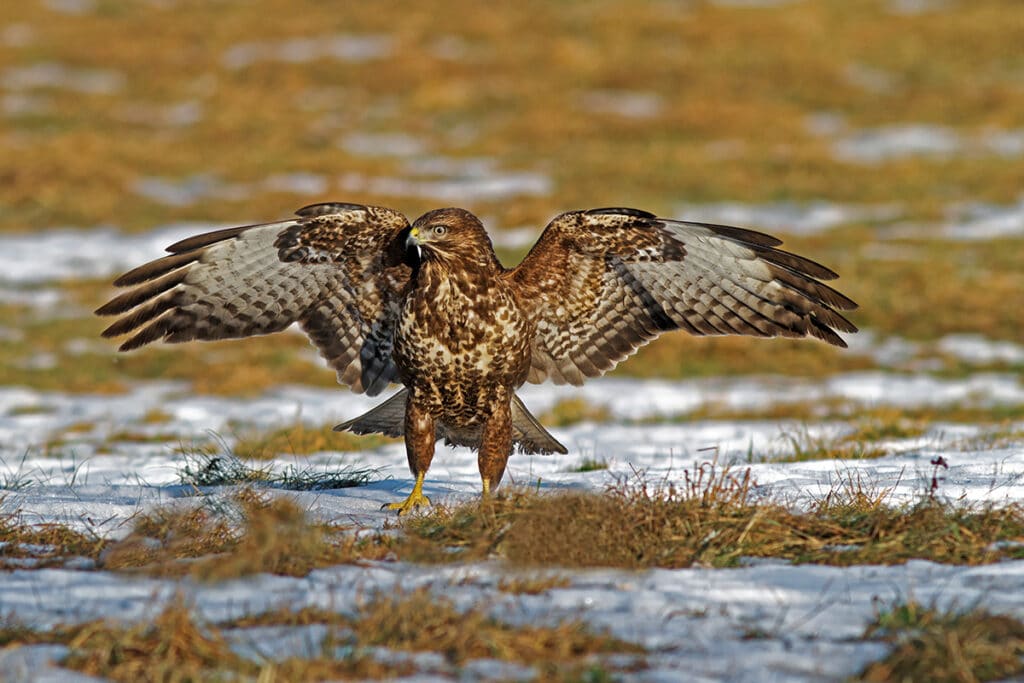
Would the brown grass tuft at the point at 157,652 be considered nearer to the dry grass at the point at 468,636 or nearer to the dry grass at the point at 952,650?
the dry grass at the point at 468,636

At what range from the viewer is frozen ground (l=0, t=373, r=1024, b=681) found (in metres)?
4.54

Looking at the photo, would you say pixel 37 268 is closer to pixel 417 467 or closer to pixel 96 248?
pixel 96 248

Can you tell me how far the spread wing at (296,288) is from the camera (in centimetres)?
755

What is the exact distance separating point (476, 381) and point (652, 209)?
17.9 meters

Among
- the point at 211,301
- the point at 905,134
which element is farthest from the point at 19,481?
the point at 905,134

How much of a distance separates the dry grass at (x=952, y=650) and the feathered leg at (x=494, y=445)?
10.4 feet

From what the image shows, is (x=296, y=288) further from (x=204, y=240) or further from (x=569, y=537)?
(x=569, y=537)

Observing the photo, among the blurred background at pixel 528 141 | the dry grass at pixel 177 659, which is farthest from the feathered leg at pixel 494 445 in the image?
the blurred background at pixel 528 141

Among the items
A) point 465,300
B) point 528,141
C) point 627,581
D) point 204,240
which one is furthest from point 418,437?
point 528,141

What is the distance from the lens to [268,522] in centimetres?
518

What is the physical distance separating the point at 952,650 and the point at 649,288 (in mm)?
3978

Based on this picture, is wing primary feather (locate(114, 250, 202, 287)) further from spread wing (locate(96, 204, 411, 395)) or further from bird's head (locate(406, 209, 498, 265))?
bird's head (locate(406, 209, 498, 265))

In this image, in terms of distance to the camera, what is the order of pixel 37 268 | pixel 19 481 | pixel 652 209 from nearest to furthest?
pixel 19 481 < pixel 37 268 < pixel 652 209

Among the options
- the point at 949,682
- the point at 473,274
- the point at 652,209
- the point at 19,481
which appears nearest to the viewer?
the point at 949,682
